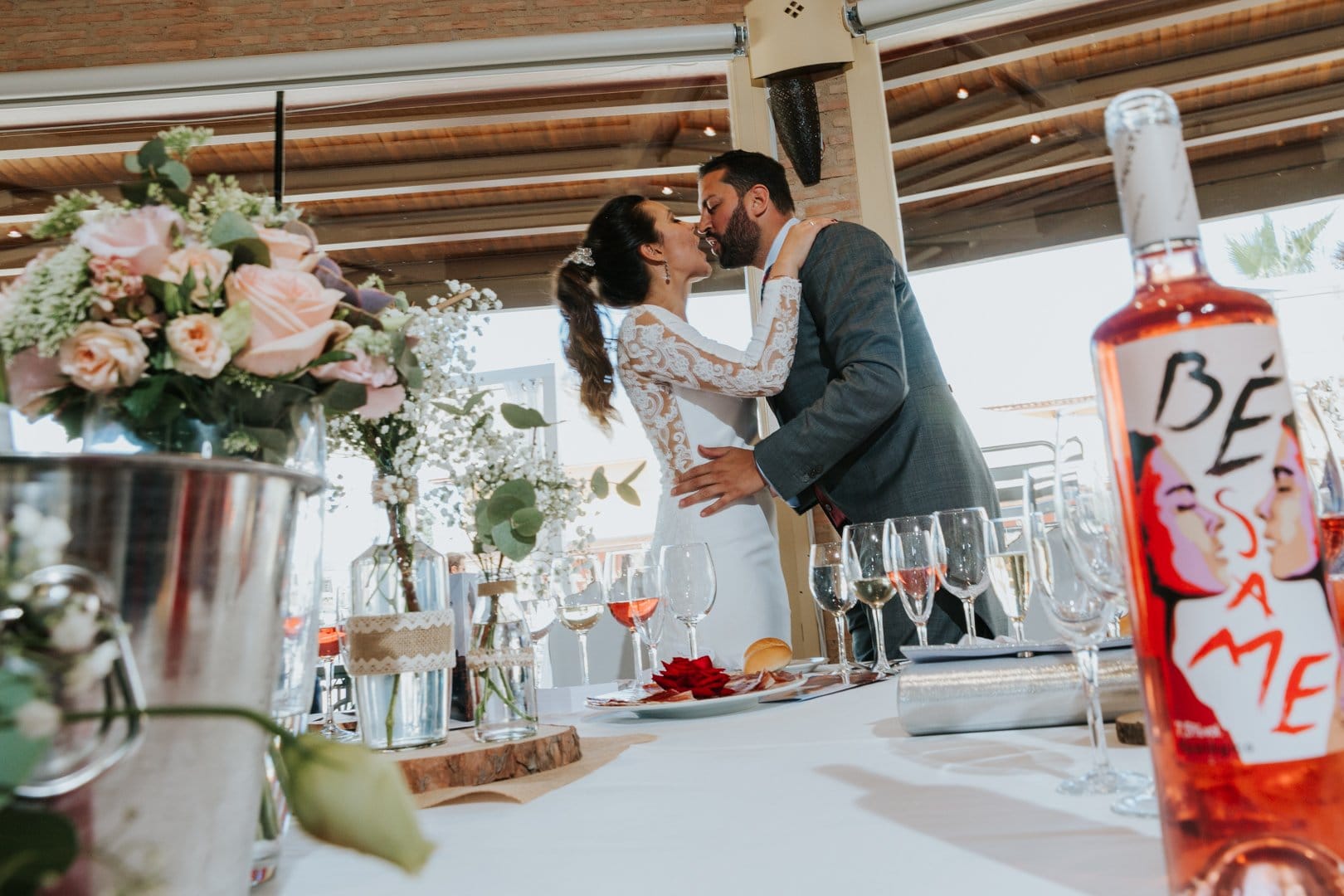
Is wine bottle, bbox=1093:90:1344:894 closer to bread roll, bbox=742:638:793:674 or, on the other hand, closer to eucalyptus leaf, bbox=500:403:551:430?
eucalyptus leaf, bbox=500:403:551:430

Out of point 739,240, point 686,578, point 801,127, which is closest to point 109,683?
point 686,578

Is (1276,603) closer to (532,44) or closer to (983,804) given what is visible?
(983,804)

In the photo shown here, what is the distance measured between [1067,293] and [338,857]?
487 cm

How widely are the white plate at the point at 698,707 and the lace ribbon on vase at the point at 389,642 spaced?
0.38 meters

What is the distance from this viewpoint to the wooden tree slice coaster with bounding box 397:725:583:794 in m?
0.83

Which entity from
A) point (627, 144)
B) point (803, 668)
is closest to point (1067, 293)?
point (627, 144)

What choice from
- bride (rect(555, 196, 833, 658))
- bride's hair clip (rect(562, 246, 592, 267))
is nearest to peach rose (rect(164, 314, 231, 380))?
bride (rect(555, 196, 833, 658))

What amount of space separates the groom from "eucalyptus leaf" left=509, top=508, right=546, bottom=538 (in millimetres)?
1402

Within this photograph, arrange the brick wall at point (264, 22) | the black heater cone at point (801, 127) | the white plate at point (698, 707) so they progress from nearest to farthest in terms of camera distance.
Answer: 1. the white plate at point (698, 707)
2. the black heater cone at point (801, 127)
3. the brick wall at point (264, 22)

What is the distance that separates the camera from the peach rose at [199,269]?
506 millimetres

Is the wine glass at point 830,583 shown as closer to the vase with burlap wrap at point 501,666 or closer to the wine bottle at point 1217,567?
the vase with burlap wrap at point 501,666

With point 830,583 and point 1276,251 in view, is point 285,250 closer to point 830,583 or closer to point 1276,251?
point 830,583

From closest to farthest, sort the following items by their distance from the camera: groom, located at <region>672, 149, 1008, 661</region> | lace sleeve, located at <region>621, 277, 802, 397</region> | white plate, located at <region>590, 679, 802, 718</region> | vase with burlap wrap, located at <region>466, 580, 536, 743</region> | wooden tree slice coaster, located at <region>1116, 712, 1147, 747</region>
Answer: wooden tree slice coaster, located at <region>1116, 712, 1147, 747</region>, vase with burlap wrap, located at <region>466, 580, 536, 743</region>, white plate, located at <region>590, 679, 802, 718</region>, groom, located at <region>672, 149, 1008, 661</region>, lace sleeve, located at <region>621, 277, 802, 397</region>

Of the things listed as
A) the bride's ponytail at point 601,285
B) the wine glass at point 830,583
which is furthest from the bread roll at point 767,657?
the bride's ponytail at point 601,285
